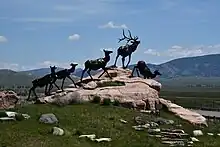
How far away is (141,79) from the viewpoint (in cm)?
4728

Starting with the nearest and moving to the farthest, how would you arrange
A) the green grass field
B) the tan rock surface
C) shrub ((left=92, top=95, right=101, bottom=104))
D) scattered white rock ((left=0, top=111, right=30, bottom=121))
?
1. the green grass field
2. scattered white rock ((left=0, top=111, right=30, bottom=121))
3. the tan rock surface
4. shrub ((left=92, top=95, right=101, bottom=104))

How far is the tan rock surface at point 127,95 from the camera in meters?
40.3

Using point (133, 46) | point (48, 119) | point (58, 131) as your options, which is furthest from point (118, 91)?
point (58, 131)

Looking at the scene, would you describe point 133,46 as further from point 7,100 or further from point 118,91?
point 7,100

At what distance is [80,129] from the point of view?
Answer: 30.3m

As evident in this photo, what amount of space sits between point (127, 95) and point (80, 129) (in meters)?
12.4

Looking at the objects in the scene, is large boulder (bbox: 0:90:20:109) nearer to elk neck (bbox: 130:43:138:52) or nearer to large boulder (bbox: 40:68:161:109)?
large boulder (bbox: 40:68:161:109)

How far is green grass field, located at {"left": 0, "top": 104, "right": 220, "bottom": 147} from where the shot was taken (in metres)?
26.9

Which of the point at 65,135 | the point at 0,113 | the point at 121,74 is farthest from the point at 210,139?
the point at 121,74

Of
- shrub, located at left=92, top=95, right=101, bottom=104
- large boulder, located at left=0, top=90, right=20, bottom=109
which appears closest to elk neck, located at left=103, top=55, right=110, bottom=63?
shrub, located at left=92, top=95, right=101, bottom=104

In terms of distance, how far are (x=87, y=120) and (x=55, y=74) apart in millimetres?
10730

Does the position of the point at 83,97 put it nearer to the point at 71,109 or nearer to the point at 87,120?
the point at 71,109

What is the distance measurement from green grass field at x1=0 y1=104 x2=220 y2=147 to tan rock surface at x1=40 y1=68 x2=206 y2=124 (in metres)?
2.24

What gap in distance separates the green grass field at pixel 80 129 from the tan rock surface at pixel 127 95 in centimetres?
224
